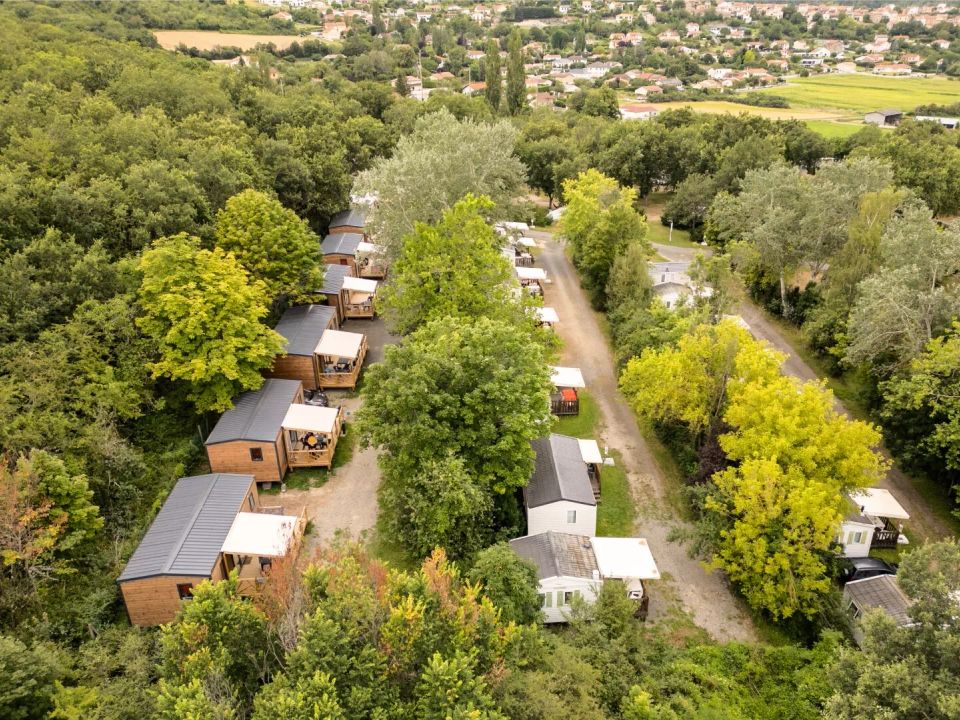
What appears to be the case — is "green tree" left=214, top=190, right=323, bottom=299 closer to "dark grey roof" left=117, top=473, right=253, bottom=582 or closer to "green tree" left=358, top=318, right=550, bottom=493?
"green tree" left=358, top=318, right=550, bottom=493

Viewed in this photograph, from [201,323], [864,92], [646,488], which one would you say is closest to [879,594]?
[646,488]

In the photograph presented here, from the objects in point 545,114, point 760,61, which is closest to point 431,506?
point 545,114

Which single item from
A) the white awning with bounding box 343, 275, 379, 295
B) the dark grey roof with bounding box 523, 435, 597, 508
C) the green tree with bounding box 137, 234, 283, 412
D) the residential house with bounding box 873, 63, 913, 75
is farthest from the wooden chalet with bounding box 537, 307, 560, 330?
the residential house with bounding box 873, 63, 913, 75

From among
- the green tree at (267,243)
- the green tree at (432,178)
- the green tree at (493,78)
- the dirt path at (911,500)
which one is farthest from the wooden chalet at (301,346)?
the green tree at (493,78)

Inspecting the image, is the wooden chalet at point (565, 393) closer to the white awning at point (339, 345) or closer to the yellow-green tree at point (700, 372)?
the yellow-green tree at point (700, 372)

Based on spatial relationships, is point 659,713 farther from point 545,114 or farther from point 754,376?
point 545,114

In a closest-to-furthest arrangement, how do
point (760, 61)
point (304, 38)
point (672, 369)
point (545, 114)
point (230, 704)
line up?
point (230, 704) < point (672, 369) < point (545, 114) < point (304, 38) < point (760, 61)
